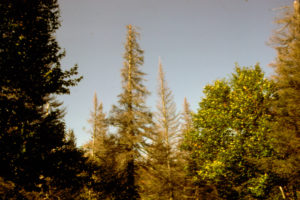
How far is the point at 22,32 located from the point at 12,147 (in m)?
4.42

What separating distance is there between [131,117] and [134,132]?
1257 mm

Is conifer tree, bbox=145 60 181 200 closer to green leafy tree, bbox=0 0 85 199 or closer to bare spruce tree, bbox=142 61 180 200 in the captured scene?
bare spruce tree, bbox=142 61 180 200

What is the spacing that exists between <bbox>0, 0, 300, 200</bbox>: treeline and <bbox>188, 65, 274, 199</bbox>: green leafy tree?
7 cm

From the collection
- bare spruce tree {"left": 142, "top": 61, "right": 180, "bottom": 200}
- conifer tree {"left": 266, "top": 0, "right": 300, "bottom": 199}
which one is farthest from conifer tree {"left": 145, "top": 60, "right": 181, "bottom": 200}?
conifer tree {"left": 266, "top": 0, "right": 300, "bottom": 199}

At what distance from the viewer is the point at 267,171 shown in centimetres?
1078

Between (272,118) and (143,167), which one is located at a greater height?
(272,118)

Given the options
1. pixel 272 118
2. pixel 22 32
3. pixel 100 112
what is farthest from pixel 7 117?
pixel 100 112

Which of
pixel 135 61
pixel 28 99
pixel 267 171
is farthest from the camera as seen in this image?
pixel 135 61

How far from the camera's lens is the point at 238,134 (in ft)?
40.4

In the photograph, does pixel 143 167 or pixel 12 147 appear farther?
pixel 143 167

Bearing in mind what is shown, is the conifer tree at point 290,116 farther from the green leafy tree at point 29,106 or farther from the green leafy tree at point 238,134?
the green leafy tree at point 29,106

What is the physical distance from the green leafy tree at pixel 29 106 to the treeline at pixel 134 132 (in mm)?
31

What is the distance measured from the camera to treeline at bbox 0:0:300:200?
19.9 feet

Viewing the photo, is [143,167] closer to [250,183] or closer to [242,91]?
[250,183]
